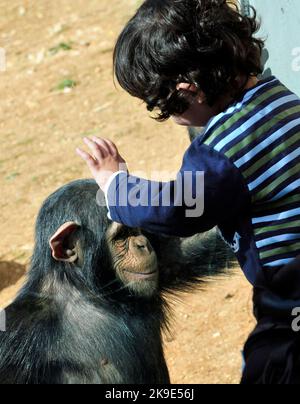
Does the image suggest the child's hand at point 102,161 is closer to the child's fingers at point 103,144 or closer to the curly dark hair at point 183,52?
the child's fingers at point 103,144

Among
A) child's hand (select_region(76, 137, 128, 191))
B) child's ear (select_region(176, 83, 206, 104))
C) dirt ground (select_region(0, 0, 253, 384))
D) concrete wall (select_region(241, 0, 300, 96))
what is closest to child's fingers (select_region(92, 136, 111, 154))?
child's hand (select_region(76, 137, 128, 191))

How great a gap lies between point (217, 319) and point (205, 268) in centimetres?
95

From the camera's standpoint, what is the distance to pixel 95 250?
3.52 meters

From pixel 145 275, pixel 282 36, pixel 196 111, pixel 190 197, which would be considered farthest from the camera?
pixel 282 36

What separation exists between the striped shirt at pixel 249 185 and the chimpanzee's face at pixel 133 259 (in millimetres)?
751

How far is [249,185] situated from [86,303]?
3.84 ft

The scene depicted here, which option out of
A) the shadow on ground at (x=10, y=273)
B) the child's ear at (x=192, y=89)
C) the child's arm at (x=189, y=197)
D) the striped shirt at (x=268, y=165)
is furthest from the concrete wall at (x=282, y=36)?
the shadow on ground at (x=10, y=273)

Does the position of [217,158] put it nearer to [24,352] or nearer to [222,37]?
[222,37]

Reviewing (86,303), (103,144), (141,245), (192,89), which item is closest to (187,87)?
(192,89)

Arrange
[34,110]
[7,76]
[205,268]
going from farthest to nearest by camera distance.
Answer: [7,76], [34,110], [205,268]

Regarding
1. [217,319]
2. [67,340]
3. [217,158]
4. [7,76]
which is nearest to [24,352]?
[67,340]

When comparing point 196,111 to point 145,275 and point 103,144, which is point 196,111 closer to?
point 103,144
